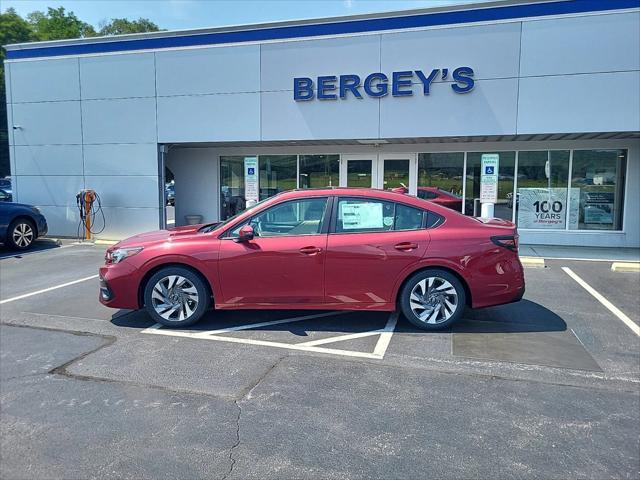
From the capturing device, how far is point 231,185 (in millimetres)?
14141

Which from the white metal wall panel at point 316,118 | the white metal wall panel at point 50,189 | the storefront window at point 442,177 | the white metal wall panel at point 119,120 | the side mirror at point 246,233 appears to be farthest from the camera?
Result: the white metal wall panel at point 50,189

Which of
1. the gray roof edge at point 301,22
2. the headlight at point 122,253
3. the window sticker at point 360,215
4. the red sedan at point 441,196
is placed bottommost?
the headlight at point 122,253

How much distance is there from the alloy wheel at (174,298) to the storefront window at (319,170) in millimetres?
8004

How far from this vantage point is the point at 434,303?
542 cm

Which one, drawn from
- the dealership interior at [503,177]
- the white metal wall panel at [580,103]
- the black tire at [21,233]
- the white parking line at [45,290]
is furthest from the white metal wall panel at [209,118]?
the white metal wall panel at [580,103]

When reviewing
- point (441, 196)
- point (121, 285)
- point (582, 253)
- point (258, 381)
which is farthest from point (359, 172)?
point (258, 381)

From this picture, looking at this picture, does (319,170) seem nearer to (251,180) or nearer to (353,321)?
(251,180)

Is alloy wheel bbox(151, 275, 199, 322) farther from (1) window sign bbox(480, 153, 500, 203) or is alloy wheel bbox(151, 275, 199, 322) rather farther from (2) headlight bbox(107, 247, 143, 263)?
(1) window sign bbox(480, 153, 500, 203)

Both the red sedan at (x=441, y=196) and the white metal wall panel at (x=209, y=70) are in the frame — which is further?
the red sedan at (x=441, y=196)

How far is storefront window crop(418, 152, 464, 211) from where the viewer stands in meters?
12.2

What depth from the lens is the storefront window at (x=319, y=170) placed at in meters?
13.1

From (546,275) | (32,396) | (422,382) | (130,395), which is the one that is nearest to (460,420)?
(422,382)

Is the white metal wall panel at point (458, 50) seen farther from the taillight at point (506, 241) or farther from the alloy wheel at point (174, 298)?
the alloy wheel at point (174, 298)

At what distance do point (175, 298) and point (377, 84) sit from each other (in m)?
7.69
